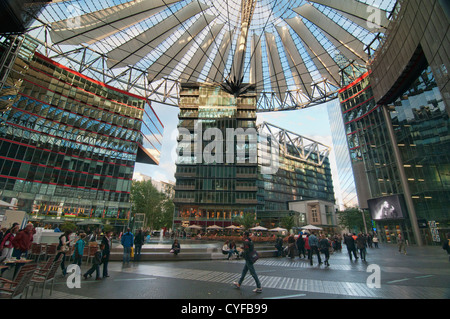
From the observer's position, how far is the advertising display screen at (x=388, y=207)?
3497 cm

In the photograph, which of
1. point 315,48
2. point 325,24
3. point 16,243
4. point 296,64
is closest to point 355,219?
point 296,64

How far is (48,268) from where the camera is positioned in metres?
6.82

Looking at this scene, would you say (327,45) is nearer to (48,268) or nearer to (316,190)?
(48,268)

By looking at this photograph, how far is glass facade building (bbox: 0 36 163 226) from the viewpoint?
43.5 m

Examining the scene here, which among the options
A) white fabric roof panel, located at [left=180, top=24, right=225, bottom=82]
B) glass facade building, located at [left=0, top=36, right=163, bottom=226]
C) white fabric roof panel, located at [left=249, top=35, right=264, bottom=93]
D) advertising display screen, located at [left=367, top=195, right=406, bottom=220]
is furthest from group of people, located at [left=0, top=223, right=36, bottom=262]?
advertising display screen, located at [left=367, top=195, right=406, bottom=220]

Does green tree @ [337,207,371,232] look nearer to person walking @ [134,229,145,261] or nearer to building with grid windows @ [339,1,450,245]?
building with grid windows @ [339,1,450,245]

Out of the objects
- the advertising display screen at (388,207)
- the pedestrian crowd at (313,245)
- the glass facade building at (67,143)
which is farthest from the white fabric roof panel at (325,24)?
the glass facade building at (67,143)

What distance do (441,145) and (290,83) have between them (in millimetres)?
25641

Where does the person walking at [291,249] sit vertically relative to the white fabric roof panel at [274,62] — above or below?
below

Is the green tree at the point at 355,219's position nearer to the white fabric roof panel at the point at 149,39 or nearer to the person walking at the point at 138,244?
the white fabric roof panel at the point at 149,39

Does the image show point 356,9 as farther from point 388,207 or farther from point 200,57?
point 388,207

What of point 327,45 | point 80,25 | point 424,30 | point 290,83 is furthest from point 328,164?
point 80,25

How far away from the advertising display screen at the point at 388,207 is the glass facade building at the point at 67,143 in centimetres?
5448

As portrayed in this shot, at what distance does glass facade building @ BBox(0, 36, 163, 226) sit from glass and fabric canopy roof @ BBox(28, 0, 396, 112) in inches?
666
